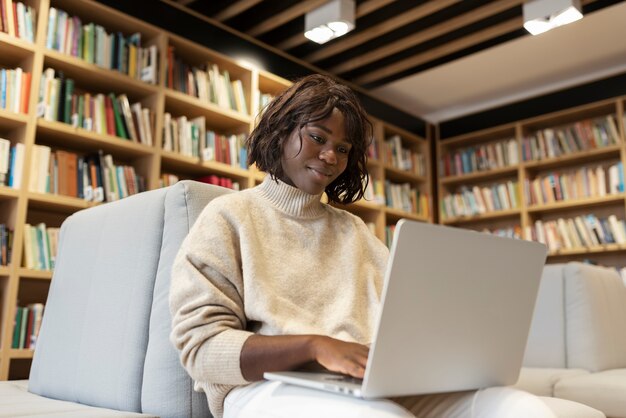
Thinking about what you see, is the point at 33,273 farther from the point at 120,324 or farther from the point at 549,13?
the point at 549,13

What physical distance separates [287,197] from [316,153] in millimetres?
117

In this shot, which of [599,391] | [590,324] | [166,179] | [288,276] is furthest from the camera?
[166,179]

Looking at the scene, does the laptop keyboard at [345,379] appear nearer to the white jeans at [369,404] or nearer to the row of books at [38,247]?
the white jeans at [369,404]

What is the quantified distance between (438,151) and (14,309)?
13.5 ft

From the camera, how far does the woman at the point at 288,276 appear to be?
3.19 feet

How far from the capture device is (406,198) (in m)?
5.21

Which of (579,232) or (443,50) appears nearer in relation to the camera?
(443,50)

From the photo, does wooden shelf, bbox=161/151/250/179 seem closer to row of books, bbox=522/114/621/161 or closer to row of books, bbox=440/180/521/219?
row of books, bbox=440/180/521/219

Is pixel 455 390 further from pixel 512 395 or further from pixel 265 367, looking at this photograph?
pixel 265 367

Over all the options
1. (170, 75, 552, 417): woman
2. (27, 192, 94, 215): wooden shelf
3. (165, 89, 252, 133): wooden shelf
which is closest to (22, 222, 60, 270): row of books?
(27, 192, 94, 215): wooden shelf

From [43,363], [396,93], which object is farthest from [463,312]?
[396,93]

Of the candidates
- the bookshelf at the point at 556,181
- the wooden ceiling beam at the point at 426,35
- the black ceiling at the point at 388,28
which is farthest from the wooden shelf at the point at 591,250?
the wooden ceiling beam at the point at 426,35

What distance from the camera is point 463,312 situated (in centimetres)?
92

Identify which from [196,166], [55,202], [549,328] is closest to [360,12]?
[196,166]
